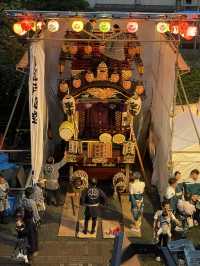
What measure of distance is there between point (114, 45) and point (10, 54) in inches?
255

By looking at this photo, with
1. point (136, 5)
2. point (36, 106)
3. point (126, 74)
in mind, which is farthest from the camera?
point (136, 5)

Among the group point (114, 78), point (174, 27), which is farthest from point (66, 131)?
point (174, 27)

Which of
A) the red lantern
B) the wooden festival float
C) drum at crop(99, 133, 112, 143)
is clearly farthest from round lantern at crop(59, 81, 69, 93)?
the red lantern

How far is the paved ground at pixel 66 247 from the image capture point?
12477 mm

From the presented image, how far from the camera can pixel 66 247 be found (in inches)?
519

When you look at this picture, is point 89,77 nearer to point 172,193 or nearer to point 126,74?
point 126,74

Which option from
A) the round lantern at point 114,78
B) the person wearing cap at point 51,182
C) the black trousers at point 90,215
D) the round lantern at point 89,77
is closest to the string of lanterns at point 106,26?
the round lantern at point 89,77

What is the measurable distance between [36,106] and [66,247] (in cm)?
384

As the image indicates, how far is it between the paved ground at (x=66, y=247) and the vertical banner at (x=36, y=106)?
4.76 feet

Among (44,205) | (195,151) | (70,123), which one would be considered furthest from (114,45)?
(44,205)

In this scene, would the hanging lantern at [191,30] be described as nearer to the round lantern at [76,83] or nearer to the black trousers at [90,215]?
the round lantern at [76,83]

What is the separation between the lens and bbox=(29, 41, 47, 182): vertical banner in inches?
571

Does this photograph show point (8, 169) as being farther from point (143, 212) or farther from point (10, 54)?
point (10, 54)

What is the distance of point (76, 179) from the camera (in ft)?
51.9
